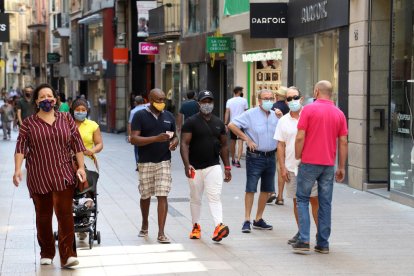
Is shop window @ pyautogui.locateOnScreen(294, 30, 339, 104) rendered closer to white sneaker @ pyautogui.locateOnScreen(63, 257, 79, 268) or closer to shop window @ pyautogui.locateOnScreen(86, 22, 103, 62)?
white sneaker @ pyautogui.locateOnScreen(63, 257, 79, 268)

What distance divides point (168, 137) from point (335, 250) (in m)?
2.34

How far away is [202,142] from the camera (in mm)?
11188

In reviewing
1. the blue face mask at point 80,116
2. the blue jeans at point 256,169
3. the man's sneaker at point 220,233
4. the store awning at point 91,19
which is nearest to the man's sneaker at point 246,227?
the blue jeans at point 256,169

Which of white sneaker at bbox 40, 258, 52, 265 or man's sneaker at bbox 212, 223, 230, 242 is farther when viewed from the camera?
man's sneaker at bbox 212, 223, 230, 242

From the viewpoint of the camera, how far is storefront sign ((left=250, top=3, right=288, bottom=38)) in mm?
21328

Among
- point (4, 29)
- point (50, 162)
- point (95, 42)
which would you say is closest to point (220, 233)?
point (50, 162)

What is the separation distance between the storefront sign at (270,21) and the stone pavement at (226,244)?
20.1 feet

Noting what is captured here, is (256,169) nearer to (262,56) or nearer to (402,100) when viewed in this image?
(402,100)

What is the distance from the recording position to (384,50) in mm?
16359

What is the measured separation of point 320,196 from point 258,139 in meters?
1.70

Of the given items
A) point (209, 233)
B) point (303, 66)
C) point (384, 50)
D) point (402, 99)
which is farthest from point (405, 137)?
point (303, 66)

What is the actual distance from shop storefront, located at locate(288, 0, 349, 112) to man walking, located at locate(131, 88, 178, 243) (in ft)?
22.9

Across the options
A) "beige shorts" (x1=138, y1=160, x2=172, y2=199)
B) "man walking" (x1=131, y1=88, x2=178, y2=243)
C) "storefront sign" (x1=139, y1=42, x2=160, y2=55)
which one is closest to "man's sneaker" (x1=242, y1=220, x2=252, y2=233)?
"man walking" (x1=131, y1=88, x2=178, y2=243)

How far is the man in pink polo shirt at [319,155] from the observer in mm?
10180
